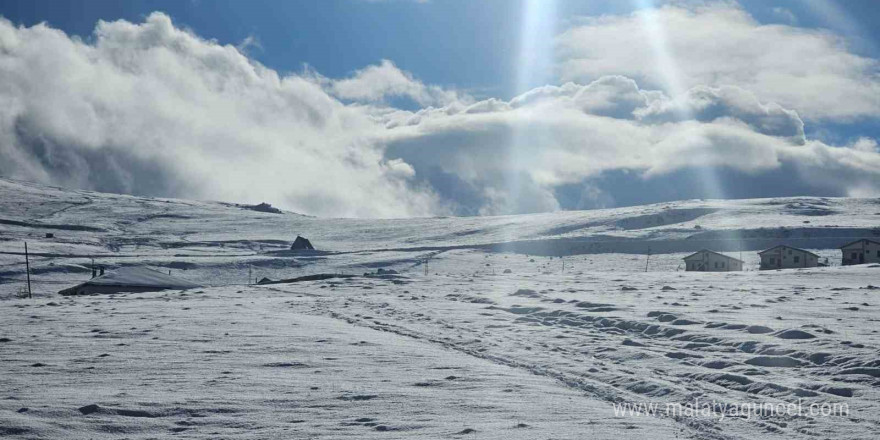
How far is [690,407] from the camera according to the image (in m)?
11.0

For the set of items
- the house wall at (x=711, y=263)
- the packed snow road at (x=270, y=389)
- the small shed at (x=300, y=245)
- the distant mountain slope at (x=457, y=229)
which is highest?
the distant mountain slope at (x=457, y=229)

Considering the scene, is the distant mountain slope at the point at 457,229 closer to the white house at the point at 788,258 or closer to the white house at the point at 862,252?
the white house at the point at 862,252

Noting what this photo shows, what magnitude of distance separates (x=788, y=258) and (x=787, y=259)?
16cm

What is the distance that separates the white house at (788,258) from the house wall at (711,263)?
2536 mm

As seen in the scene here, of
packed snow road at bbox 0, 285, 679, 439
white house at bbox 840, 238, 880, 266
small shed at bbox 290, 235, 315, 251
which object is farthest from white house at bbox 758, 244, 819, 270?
small shed at bbox 290, 235, 315, 251

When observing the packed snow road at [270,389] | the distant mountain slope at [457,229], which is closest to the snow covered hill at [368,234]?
the distant mountain slope at [457,229]

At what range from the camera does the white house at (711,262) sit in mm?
70562

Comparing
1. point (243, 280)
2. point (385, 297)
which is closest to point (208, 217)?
point (243, 280)

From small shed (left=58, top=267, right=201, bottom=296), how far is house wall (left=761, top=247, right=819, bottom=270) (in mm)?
50321

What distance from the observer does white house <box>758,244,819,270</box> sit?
67.2 m

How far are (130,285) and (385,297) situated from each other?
2084 cm

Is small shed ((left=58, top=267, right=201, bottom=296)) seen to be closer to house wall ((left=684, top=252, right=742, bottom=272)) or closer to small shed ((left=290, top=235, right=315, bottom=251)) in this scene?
house wall ((left=684, top=252, right=742, bottom=272))

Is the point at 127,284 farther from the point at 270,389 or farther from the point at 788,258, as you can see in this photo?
the point at 788,258

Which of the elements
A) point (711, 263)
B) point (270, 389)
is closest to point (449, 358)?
point (270, 389)
